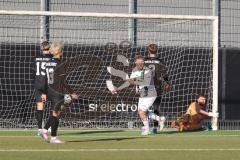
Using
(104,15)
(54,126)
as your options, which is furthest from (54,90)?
(104,15)

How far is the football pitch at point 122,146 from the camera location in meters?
11.5

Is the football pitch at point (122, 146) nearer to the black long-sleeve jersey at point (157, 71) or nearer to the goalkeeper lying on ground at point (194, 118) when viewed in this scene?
the goalkeeper lying on ground at point (194, 118)

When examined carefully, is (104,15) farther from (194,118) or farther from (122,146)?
(122,146)

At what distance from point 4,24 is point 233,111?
613 centimetres

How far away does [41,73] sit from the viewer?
15.9 m

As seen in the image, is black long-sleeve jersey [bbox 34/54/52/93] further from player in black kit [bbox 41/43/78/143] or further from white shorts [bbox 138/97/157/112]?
white shorts [bbox 138/97/157/112]

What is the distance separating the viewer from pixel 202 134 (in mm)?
16922

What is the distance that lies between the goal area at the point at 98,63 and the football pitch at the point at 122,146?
138 centimetres

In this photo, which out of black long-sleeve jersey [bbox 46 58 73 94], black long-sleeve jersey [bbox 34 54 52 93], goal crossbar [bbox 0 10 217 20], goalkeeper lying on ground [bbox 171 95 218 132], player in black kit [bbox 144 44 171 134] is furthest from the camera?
goalkeeper lying on ground [bbox 171 95 218 132]

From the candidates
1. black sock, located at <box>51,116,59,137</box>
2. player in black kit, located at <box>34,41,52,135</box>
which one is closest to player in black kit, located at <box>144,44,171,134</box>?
player in black kit, located at <box>34,41,52,135</box>

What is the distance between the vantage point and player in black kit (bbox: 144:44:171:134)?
17.2 metres

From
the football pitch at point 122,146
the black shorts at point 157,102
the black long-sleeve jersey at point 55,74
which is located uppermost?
the black long-sleeve jersey at point 55,74

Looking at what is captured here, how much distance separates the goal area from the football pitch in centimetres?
138

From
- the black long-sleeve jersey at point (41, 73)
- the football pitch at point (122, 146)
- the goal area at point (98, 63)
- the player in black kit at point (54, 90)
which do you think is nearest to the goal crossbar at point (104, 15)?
the goal area at point (98, 63)
